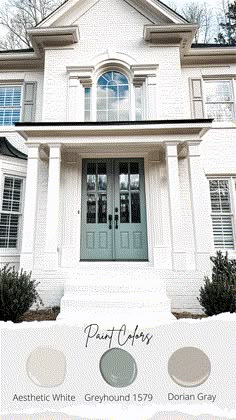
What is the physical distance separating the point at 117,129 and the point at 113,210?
1818 millimetres

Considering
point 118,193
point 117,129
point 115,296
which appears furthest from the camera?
point 118,193

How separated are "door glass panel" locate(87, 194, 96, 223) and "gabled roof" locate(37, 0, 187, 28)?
466 centimetres

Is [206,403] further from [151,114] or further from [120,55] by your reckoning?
[120,55]

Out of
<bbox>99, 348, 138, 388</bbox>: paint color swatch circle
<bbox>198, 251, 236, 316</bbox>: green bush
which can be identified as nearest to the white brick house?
<bbox>198, 251, 236, 316</bbox>: green bush

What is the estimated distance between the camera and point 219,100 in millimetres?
7555

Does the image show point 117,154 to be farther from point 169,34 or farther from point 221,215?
point 169,34

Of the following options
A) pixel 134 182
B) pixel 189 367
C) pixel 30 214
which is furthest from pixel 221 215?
pixel 189 367

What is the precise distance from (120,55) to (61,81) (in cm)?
166

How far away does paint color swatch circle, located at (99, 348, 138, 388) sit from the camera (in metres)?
1.61

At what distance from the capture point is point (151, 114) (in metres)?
6.72

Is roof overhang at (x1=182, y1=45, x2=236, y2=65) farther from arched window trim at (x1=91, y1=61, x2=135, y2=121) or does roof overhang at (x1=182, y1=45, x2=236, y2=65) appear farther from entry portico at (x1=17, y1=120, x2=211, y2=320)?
entry portico at (x1=17, y1=120, x2=211, y2=320)

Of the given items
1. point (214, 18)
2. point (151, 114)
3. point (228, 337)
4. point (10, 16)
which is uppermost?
point (214, 18)

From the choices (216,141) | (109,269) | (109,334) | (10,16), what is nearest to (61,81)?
(216,141)

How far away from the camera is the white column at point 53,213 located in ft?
17.3
